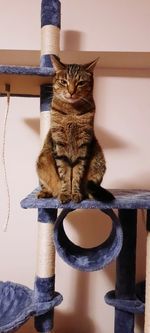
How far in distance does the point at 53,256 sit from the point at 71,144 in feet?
1.29

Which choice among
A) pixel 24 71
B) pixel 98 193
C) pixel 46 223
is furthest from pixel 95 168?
pixel 24 71

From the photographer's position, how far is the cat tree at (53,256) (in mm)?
876

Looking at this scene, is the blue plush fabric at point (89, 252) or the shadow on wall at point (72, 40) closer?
the blue plush fabric at point (89, 252)

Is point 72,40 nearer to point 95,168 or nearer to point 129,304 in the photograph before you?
point 95,168

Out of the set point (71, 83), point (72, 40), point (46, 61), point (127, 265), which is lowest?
point (127, 265)

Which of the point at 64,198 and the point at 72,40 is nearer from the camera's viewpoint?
the point at 64,198

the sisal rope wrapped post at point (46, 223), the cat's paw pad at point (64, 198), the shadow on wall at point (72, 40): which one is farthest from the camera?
the shadow on wall at point (72, 40)

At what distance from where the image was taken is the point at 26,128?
51.6 inches

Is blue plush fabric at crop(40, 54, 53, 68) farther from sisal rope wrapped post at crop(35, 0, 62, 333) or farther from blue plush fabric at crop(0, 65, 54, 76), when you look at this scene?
blue plush fabric at crop(0, 65, 54, 76)

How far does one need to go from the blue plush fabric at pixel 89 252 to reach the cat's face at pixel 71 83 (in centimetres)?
36

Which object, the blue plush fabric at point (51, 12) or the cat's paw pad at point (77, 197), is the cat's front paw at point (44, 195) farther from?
the blue plush fabric at point (51, 12)

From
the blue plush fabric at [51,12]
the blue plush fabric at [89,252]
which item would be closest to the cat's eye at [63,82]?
the blue plush fabric at [51,12]

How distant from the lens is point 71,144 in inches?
34.4

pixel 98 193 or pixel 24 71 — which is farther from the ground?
Result: pixel 24 71
